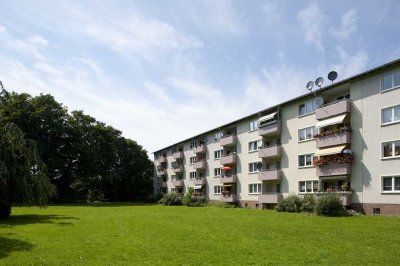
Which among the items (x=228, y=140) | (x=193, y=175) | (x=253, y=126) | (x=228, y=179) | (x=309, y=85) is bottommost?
(x=228, y=179)

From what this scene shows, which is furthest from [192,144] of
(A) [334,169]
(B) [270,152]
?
(A) [334,169]

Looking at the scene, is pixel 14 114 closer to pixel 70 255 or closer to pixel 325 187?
pixel 325 187

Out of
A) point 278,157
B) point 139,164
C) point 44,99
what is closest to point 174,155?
point 139,164

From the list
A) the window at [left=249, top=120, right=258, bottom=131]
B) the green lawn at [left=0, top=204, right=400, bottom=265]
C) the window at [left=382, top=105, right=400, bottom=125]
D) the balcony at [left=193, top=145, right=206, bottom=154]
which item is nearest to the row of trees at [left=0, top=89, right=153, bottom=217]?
the green lawn at [left=0, top=204, right=400, bottom=265]

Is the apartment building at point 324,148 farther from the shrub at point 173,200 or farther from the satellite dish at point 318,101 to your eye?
the shrub at point 173,200

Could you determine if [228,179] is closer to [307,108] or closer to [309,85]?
[307,108]

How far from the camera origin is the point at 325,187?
3794 centimetres

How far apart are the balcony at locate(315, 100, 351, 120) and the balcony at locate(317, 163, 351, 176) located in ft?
15.6

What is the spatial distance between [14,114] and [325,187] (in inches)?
1907

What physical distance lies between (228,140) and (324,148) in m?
20.3

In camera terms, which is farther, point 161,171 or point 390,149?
point 161,171

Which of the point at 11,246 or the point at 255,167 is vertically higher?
the point at 255,167

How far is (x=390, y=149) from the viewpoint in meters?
31.0

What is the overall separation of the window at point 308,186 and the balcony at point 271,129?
6924 millimetres
